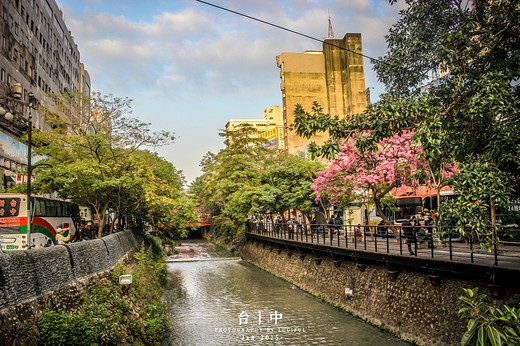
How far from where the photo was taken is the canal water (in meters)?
16.1

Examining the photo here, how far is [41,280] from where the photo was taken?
1069cm

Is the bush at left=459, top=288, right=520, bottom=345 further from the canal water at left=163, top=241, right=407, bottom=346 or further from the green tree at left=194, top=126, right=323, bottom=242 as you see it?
the green tree at left=194, top=126, right=323, bottom=242

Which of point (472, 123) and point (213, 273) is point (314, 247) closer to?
point (213, 273)

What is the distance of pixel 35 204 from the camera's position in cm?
2150

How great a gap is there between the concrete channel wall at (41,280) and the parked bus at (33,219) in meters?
4.95

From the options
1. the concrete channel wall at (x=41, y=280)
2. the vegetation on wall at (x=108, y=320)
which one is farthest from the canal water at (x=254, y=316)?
the concrete channel wall at (x=41, y=280)

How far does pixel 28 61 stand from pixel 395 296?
118 ft

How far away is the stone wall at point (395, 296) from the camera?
12.9 meters

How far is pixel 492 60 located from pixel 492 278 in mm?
5618

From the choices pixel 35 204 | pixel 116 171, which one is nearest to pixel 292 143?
pixel 116 171

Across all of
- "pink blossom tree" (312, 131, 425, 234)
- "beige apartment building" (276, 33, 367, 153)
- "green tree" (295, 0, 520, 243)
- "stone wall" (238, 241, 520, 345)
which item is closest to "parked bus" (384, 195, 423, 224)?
"pink blossom tree" (312, 131, 425, 234)

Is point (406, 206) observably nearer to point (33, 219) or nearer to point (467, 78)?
point (467, 78)

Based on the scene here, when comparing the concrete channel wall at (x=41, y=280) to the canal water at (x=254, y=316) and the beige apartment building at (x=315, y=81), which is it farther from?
the beige apartment building at (x=315, y=81)

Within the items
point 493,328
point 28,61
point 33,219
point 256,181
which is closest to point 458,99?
point 493,328
